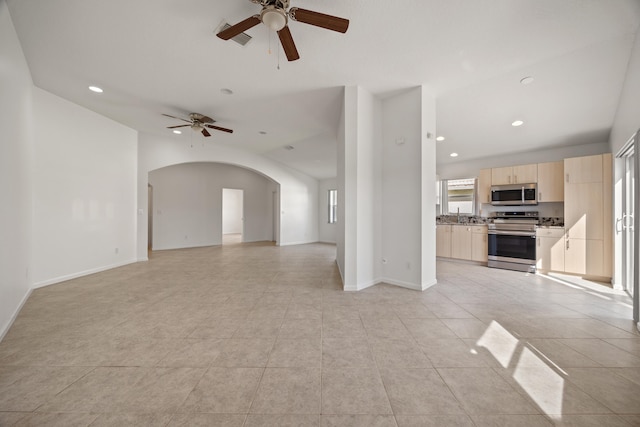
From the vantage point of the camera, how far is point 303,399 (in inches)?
59.2

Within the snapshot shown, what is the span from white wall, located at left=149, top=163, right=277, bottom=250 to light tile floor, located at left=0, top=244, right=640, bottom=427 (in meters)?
4.58

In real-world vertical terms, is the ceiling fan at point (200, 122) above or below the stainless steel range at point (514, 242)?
above

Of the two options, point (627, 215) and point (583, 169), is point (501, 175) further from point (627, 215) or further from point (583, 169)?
point (627, 215)

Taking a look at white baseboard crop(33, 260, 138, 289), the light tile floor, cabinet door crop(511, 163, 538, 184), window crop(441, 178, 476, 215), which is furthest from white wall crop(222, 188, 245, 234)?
cabinet door crop(511, 163, 538, 184)

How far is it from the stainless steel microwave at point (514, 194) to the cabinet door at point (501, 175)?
92 mm

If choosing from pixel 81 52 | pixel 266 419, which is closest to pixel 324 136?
pixel 81 52

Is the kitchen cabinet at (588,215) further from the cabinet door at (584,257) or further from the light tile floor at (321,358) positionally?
the light tile floor at (321,358)

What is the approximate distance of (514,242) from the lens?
15.8 feet

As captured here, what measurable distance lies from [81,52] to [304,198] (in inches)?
289

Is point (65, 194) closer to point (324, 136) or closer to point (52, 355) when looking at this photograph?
point (52, 355)

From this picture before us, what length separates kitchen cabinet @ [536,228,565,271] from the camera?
14.5 feet

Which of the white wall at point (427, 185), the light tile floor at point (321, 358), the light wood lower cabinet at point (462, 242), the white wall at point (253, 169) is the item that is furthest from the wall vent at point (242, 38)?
→ the light wood lower cabinet at point (462, 242)

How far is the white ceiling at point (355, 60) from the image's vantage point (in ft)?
7.48

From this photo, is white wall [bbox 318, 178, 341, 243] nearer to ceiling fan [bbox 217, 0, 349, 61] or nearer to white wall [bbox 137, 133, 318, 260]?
white wall [bbox 137, 133, 318, 260]
